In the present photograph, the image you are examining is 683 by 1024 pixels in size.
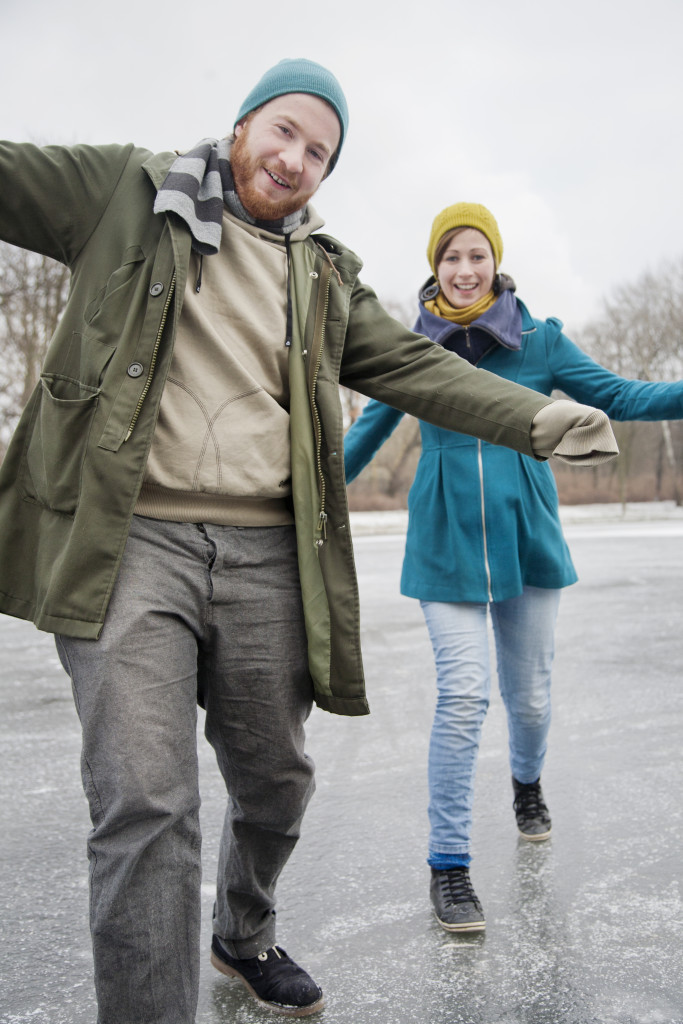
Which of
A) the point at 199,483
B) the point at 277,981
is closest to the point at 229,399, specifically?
the point at 199,483

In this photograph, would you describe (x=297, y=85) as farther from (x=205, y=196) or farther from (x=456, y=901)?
(x=456, y=901)

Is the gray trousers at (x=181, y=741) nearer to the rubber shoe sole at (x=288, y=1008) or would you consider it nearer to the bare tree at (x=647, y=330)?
the rubber shoe sole at (x=288, y=1008)

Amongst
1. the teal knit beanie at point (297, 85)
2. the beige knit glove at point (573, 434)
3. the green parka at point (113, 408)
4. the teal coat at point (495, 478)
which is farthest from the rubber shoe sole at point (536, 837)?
the teal knit beanie at point (297, 85)

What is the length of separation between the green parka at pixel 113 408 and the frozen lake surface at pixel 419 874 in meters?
0.88

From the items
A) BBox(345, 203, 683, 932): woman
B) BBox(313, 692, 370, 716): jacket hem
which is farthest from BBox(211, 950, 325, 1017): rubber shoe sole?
BBox(313, 692, 370, 716): jacket hem

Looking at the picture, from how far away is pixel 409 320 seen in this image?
1871 inches

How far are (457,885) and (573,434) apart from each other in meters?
A: 1.51

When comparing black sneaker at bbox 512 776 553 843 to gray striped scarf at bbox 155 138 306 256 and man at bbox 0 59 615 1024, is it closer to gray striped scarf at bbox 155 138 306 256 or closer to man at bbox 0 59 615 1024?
man at bbox 0 59 615 1024

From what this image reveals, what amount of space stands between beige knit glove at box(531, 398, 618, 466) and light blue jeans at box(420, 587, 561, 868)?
3.31 feet

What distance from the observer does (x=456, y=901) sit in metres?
3.04

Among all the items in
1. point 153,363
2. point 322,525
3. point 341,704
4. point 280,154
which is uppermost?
point 280,154

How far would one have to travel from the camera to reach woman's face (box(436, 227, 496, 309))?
3.64 m

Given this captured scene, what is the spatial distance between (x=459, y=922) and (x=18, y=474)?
1855mm

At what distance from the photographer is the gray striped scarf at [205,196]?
2.22 metres
